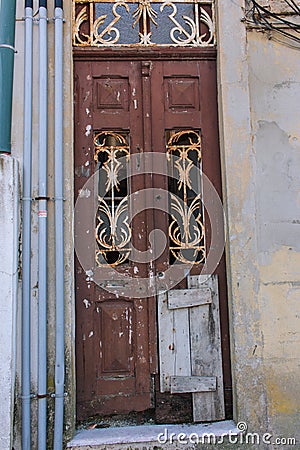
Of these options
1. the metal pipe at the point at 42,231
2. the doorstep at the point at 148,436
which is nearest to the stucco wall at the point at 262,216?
the doorstep at the point at 148,436

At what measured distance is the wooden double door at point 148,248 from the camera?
4305 millimetres

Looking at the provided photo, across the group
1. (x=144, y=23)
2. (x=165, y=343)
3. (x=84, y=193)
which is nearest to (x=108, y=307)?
(x=165, y=343)

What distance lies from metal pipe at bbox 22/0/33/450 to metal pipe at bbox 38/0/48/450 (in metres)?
0.08

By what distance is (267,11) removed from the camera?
4.54 meters

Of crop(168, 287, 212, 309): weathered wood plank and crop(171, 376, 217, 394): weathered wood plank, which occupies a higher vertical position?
crop(168, 287, 212, 309): weathered wood plank

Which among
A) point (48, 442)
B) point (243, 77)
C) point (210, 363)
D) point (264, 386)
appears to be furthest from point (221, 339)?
point (243, 77)

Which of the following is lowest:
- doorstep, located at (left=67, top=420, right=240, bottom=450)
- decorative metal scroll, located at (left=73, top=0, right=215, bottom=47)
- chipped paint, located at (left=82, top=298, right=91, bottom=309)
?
doorstep, located at (left=67, top=420, right=240, bottom=450)

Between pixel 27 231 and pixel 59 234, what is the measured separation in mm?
253

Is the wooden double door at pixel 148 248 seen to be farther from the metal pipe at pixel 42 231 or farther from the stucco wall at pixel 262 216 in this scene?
the metal pipe at pixel 42 231

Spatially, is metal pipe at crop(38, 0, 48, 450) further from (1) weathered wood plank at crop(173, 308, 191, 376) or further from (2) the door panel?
(1) weathered wood plank at crop(173, 308, 191, 376)

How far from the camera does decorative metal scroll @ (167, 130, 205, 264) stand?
4.46 meters

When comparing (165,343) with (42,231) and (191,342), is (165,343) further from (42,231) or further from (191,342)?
(42,231)

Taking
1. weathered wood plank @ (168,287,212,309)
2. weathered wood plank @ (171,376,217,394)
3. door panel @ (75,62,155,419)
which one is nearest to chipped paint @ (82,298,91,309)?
door panel @ (75,62,155,419)

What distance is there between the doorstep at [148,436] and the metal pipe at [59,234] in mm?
244
